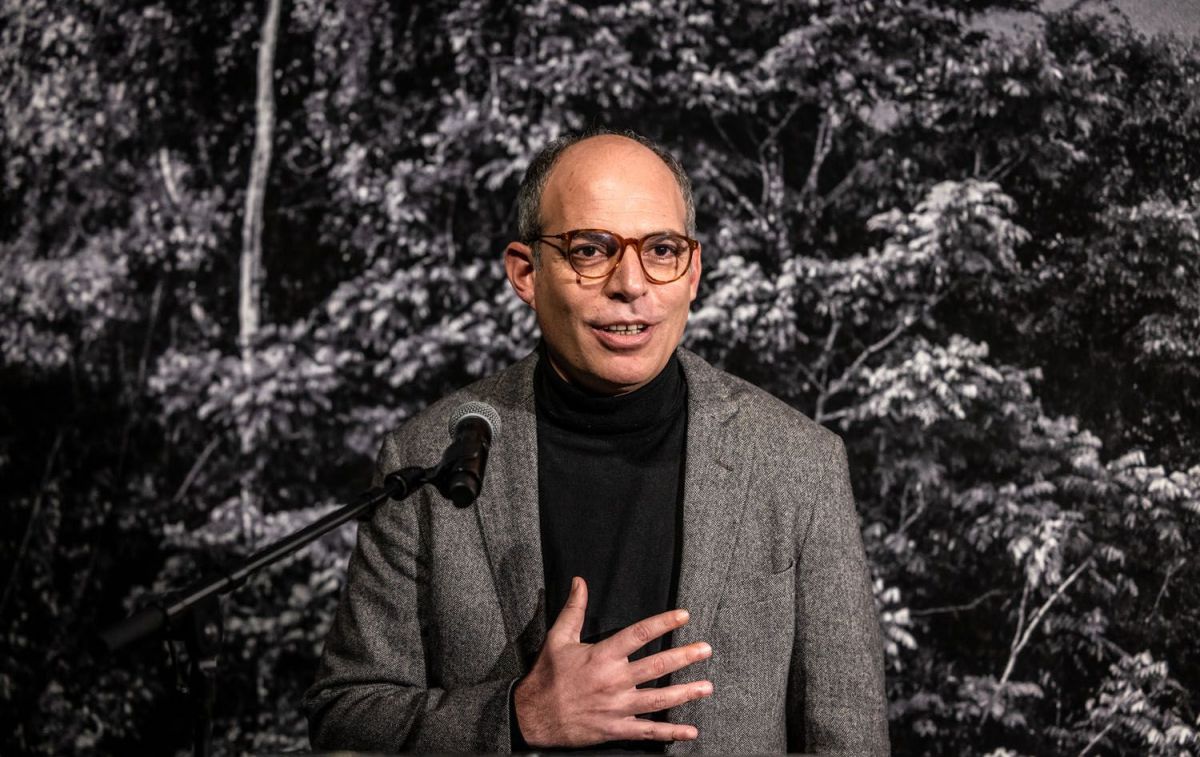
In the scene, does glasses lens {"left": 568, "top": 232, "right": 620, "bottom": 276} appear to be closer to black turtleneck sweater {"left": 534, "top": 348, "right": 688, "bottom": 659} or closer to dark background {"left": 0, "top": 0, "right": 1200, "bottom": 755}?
black turtleneck sweater {"left": 534, "top": 348, "right": 688, "bottom": 659}

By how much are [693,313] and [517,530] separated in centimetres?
157

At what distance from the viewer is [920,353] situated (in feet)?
11.2

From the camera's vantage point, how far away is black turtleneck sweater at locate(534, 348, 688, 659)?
219cm

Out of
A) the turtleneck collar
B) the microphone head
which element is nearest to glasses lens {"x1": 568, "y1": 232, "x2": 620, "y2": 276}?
the turtleneck collar

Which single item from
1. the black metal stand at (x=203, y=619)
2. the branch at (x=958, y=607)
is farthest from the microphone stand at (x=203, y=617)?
the branch at (x=958, y=607)

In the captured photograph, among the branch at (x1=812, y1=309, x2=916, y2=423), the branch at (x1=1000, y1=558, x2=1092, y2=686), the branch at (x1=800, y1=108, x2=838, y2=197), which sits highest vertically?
the branch at (x1=800, y1=108, x2=838, y2=197)

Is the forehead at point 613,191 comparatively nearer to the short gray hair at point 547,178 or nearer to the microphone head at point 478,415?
the short gray hair at point 547,178

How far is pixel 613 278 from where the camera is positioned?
83.8 inches

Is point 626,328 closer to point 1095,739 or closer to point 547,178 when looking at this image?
point 547,178

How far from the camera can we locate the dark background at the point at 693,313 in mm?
3256

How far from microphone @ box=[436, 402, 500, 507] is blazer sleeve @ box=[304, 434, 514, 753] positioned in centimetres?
53

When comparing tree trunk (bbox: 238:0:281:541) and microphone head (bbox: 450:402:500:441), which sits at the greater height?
tree trunk (bbox: 238:0:281:541)

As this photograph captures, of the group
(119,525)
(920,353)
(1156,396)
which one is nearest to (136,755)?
(119,525)

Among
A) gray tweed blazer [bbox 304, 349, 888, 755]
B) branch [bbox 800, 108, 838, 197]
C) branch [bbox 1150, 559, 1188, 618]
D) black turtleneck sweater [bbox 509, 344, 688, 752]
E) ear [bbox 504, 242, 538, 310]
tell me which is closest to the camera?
gray tweed blazer [bbox 304, 349, 888, 755]
